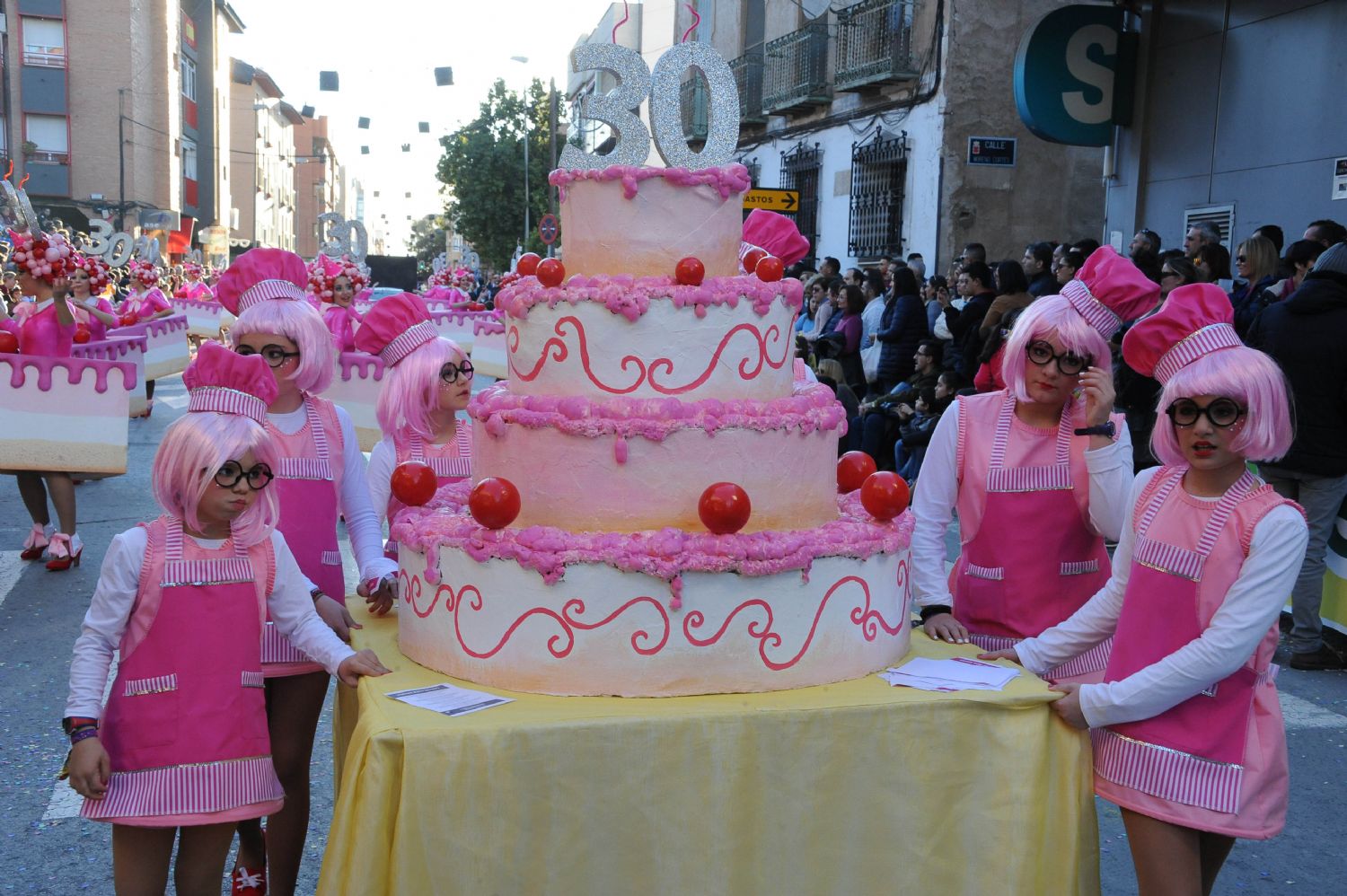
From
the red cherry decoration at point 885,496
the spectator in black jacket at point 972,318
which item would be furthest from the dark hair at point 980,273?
the red cherry decoration at point 885,496

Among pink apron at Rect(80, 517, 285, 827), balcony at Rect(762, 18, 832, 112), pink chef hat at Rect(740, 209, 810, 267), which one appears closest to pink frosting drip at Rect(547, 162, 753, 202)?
pink chef hat at Rect(740, 209, 810, 267)

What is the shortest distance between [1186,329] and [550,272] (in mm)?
1650

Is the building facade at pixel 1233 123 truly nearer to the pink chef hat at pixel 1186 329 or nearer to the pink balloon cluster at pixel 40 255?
the pink chef hat at pixel 1186 329

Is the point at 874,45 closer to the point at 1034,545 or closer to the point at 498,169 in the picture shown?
the point at 1034,545

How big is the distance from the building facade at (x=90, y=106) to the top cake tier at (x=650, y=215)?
147ft

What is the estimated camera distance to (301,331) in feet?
11.8

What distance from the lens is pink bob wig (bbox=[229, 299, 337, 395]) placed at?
11.8 ft

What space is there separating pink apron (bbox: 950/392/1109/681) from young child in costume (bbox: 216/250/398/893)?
6.03 feet

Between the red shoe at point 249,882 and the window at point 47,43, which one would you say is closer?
the red shoe at point 249,882

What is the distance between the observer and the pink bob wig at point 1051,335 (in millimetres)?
3348

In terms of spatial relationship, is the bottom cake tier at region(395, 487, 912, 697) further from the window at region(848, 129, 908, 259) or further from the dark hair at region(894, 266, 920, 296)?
the window at region(848, 129, 908, 259)

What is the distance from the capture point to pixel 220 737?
288 cm

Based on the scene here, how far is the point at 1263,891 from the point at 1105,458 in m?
1.84

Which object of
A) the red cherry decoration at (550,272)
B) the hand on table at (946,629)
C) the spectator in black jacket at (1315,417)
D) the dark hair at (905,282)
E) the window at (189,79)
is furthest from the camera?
the window at (189,79)
